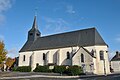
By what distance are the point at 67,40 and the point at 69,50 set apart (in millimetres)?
3517

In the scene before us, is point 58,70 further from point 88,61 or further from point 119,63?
point 119,63

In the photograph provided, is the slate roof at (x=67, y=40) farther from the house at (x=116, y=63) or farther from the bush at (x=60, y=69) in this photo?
the house at (x=116, y=63)

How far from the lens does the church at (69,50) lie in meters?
37.2

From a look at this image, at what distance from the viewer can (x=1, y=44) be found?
41312 millimetres

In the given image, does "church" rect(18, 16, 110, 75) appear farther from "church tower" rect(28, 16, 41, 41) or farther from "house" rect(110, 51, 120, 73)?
"house" rect(110, 51, 120, 73)

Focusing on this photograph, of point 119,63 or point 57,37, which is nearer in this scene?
point 57,37

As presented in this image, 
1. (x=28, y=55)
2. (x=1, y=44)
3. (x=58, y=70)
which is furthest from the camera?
(x=28, y=55)

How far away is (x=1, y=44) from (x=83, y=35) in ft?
69.7

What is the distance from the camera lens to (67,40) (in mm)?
44156

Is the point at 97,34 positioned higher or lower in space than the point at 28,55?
higher

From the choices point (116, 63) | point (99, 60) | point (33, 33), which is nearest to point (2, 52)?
point (33, 33)

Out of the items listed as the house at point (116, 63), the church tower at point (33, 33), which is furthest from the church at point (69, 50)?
the house at point (116, 63)

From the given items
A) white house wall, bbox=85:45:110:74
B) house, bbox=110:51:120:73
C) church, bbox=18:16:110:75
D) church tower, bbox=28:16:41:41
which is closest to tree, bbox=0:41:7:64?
church, bbox=18:16:110:75

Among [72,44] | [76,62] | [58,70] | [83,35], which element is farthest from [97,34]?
[58,70]
